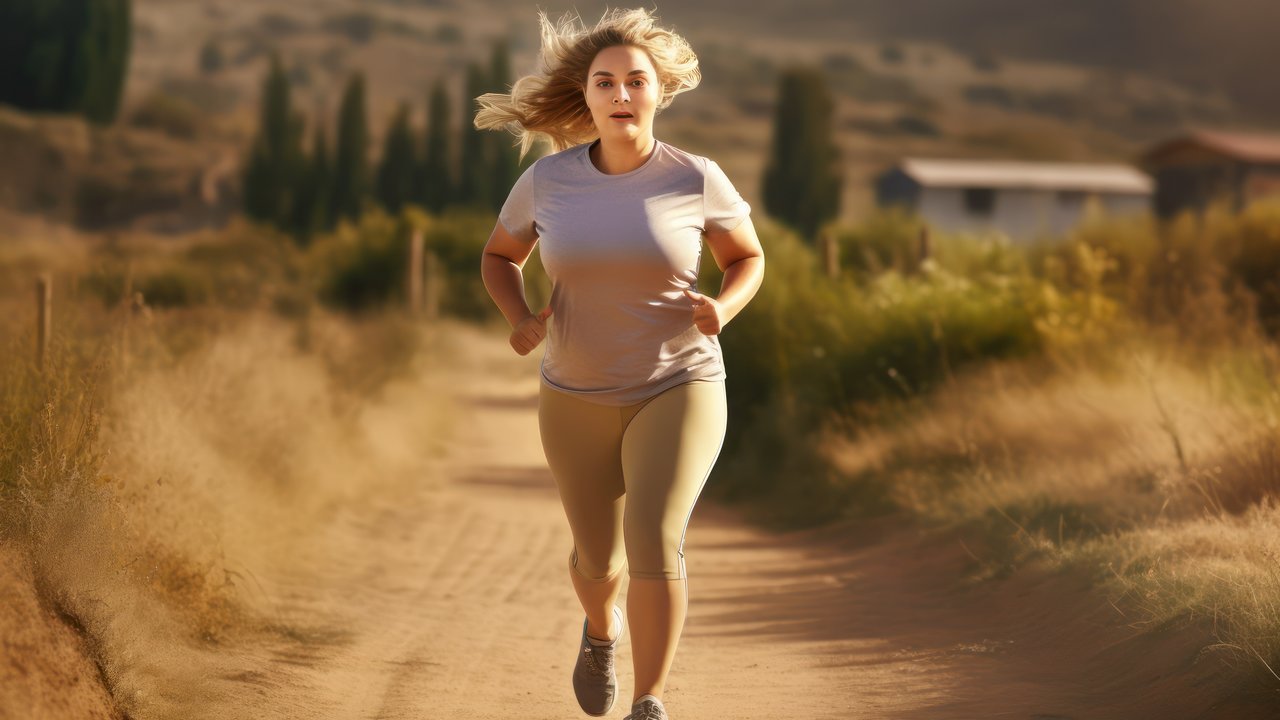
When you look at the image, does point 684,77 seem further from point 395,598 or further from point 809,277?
point 809,277

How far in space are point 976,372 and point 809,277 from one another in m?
3.67

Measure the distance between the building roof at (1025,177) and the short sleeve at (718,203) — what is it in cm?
6267

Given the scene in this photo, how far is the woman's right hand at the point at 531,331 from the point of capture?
512 cm

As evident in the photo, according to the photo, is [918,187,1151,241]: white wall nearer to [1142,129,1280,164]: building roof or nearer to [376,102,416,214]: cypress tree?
[1142,129,1280,164]: building roof

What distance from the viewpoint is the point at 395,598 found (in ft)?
30.0

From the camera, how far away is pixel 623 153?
5129mm

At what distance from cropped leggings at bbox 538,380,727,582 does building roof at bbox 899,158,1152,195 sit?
62.7 meters

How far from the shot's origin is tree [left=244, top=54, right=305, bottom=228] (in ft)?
207

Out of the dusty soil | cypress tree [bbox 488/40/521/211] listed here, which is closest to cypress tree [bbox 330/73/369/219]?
cypress tree [bbox 488/40/521/211]

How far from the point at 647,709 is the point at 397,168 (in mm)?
60417

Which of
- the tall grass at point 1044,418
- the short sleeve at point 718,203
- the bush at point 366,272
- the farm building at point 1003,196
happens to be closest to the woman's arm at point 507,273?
the short sleeve at point 718,203

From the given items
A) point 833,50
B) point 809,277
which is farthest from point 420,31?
point 809,277

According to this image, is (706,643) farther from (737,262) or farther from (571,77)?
(571,77)

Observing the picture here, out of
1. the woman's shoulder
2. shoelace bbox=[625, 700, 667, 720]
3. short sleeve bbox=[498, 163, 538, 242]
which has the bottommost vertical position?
shoelace bbox=[625, 700, 667, 720]
